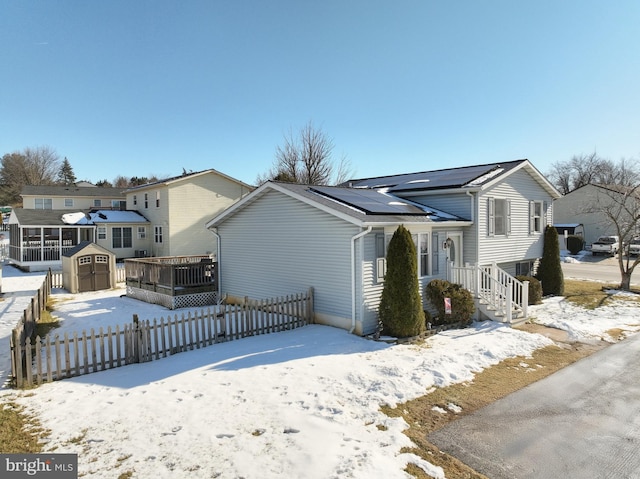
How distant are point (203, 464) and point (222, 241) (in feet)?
41.5

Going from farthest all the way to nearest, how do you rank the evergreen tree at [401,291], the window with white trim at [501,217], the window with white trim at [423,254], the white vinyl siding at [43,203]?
the white vinyl siding at [43,203]
the window with white trim at [501,217]
the window with white trim at [423,254]
the evergreen tree at [401,291]

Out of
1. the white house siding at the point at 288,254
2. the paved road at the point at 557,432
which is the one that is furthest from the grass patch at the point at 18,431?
the white house siding at the point at 288,254

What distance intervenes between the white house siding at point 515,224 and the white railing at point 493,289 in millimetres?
1991

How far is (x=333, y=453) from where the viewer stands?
5.37m

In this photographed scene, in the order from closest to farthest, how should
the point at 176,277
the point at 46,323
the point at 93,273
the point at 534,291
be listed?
1. the point at 46,323
2. the point at 176,277
3. the point at 534,291
4. the point at 93,273

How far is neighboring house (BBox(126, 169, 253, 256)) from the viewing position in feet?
101

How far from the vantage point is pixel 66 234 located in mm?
33094

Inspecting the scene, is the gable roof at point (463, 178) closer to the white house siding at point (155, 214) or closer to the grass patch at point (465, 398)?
the grass patch at point (465, 398)

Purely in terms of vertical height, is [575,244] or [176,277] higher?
[575,244]

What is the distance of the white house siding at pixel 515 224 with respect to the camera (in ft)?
53.3

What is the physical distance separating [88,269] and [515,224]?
66.3 ft

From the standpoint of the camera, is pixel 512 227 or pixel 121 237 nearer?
pixel 512 227

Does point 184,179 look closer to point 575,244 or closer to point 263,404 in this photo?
point 263,404

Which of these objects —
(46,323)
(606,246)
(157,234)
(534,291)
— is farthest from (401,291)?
(606,246)
